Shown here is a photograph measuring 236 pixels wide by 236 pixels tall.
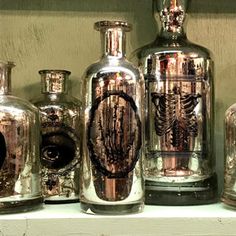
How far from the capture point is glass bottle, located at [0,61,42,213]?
58 cm

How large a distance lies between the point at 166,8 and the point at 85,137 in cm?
20

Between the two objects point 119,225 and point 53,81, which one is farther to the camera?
point 53,81

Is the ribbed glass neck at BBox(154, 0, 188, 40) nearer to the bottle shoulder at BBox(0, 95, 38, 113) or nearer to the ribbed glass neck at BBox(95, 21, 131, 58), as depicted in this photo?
the ribbed glass neck at BBox(95, 21, 131, 58)

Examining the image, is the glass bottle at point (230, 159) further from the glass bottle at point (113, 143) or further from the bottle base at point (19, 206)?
the bottle base at point (19, 206)

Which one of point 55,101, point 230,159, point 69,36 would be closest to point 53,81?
point 55,101

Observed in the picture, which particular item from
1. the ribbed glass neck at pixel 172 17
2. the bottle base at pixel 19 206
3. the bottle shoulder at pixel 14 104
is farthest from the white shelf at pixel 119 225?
the ribbed glass neck at pixel 172 17

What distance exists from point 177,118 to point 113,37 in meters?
0.12

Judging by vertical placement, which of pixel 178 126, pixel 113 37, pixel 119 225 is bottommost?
pixel 119 225

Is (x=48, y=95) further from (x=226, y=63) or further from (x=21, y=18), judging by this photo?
(x=226, y=63)

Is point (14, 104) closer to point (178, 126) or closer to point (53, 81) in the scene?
point (53, 81)

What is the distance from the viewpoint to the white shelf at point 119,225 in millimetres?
558

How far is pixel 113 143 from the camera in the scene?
59 cm

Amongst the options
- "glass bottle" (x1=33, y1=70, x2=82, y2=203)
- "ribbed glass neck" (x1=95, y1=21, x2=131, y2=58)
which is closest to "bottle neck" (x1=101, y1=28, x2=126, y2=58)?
"ribbed glass neck" (x1=95, y1=21, x2=131, y2=58)

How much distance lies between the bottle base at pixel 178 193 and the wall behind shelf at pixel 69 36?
0.16 metres
